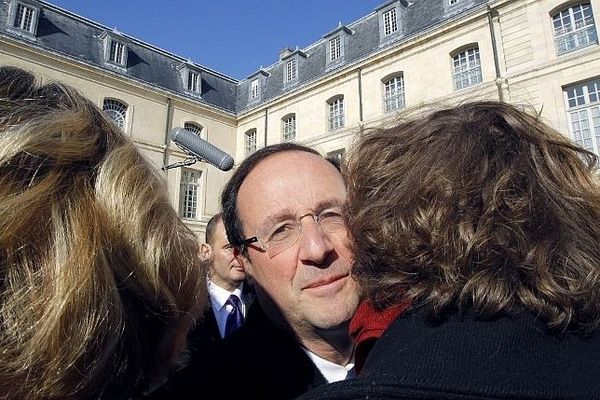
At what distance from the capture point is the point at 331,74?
16984 mm

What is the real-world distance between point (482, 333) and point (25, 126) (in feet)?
3.16

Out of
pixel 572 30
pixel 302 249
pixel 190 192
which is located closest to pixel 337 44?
pixel 572 30

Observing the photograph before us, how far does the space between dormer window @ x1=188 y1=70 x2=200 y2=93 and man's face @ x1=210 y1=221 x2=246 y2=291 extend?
1752cm

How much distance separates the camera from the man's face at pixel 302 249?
1486 mm

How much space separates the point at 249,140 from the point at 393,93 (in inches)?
322

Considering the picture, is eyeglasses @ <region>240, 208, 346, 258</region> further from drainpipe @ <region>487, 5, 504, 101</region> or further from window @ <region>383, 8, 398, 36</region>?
window @ <region>383, 8, 398, 36</region>

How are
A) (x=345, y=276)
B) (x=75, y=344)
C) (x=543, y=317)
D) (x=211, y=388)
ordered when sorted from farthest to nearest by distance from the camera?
(x=345, y=276)
(x=211, y=388)
(x=543, y=317)
(x=75, y=344)

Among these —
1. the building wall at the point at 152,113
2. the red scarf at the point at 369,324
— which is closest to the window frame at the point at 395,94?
the building wall at the point at 152,113

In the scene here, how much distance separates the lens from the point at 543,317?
82 centimetres

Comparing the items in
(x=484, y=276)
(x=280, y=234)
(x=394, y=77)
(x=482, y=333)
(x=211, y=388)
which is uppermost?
(x=394, y=77)

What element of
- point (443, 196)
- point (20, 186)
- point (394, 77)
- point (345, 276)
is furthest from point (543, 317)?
point (394, 77)

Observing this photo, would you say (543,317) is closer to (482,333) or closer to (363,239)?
(482,333)

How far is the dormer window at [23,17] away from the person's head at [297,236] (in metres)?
18.1

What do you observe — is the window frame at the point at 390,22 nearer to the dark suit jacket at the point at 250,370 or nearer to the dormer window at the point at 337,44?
the dormer window at the point at 337,44
